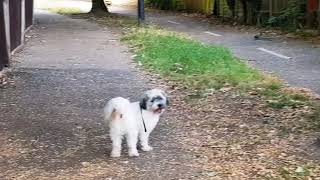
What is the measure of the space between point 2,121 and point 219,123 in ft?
8.17

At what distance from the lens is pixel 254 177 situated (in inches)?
203

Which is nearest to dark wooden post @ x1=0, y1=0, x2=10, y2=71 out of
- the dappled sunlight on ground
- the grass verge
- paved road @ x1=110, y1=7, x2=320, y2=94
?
the grass verge

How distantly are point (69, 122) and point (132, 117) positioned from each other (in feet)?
5.83

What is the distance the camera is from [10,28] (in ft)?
→ 39.7

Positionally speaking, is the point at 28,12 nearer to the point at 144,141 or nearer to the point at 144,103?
the point at 144,141

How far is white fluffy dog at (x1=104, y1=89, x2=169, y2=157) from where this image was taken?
5.34 meters

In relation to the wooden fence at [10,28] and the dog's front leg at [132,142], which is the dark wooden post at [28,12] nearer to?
the wooden fence at [10,28]

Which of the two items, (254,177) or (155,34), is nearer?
(254,177)

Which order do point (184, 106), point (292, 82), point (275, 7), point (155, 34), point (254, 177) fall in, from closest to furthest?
point (254, 177)
point (184, 106)
point (292, 82)
point (155, 34)
point (275, 7)

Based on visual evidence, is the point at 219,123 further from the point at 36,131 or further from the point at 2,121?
the point at 2,121

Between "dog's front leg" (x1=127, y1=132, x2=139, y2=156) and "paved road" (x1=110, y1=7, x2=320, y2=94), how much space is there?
13.6 feet

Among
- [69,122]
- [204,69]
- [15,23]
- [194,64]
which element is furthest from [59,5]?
[69,122]

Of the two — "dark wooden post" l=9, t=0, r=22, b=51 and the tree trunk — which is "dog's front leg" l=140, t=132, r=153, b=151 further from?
the tree trunk

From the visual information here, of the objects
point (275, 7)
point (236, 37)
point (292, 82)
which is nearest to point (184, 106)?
point (292, 82)
